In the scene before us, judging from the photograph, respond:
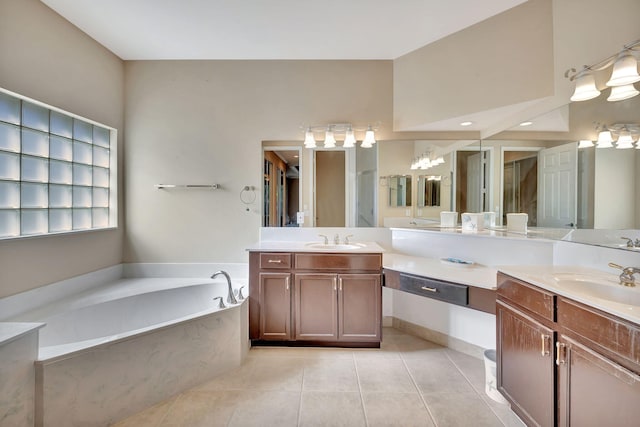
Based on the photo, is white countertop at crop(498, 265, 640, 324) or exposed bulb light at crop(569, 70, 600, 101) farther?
exposed bulb light at crop(569, 70, 600, 101)

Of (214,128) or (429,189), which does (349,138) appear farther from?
(214,128)

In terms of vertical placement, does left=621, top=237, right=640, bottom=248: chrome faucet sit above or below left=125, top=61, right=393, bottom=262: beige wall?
below

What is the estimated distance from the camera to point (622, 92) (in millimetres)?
1521

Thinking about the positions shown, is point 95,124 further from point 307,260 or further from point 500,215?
point 500,215

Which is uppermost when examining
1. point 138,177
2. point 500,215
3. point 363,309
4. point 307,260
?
point 138,177

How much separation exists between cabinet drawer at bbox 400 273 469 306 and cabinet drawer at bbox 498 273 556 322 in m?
0.26

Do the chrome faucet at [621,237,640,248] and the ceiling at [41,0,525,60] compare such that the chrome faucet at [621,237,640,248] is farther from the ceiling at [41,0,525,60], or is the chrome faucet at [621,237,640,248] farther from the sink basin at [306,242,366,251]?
the ceiling at [41,0,525,60]

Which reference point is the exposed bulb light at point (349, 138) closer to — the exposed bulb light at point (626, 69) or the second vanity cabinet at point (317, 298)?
the second vanity cabinet at point (317, 298)

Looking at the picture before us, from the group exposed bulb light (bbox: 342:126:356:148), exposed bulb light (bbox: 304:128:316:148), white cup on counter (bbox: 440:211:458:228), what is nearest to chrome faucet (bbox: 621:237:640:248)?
white cup on counter (bbox: 440:211:458:228)

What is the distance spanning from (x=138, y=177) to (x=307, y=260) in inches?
80.6

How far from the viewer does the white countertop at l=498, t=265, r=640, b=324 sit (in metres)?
1.08

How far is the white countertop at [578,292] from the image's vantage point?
1078 mm

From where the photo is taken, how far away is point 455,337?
2.51m

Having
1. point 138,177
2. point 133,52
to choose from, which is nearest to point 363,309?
point 138,177
